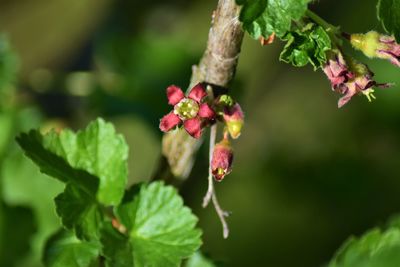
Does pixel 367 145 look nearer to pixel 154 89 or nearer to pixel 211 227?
pixel 211 227

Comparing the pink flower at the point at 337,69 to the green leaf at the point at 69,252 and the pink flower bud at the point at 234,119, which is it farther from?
the green leaf at the point at 69,252

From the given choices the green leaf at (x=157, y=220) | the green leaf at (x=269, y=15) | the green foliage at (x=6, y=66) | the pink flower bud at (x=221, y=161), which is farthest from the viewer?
the green foliage at (x=6, y=66)

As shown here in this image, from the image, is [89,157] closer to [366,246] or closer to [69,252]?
[69,252]

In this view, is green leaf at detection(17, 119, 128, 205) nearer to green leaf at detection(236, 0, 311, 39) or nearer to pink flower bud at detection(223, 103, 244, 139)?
pink flower bud at detection(223, 103, 244, 139)

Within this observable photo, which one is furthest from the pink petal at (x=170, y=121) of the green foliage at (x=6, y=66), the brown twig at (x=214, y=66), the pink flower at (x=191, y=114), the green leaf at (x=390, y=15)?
the green foliage at (x=6, y=66)

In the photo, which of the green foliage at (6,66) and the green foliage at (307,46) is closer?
the green foliage at (307,46)

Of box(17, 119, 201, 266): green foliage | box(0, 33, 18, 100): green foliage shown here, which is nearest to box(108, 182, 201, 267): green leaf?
box(17, 119, 201, 266): green foliage

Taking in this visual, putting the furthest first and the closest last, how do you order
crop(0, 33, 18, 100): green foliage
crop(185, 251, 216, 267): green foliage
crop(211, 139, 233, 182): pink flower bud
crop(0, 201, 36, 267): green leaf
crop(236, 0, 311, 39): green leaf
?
crop(0, 33, 18, 100): green foliage < crop(0, 201, 36, 267): green leaf < crop(185, 251, 216, 267): green foliage < crop(211, 139, 233, 182): pink flower bud < crop(236, 0, 311, 39): green leaf

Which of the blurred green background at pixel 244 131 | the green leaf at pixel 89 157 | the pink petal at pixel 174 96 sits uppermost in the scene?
the pink petal at pixel 174 96
